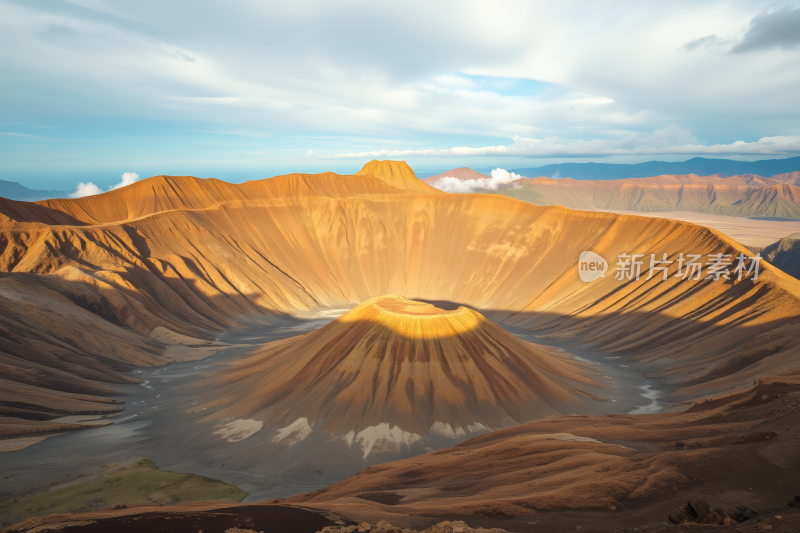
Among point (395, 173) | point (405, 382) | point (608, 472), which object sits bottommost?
point (405, 382)

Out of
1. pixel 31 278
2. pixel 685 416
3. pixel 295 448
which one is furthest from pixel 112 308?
pixel 685 416

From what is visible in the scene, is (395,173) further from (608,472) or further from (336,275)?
(608,472)

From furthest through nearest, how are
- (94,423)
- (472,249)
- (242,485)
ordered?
(472,249) < (94,423) < (242,485)

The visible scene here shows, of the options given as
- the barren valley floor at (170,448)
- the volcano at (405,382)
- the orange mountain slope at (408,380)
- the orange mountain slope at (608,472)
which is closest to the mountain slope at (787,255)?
the barren valley floor at (170,448)

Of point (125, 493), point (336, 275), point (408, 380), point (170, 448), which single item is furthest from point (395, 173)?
point (125, 493)

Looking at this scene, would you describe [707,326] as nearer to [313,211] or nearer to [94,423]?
[94,423]

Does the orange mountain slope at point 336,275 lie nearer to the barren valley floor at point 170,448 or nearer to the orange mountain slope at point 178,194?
the orange mountain slope at point 178,194

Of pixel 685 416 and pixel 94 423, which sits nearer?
pixel 685 416
